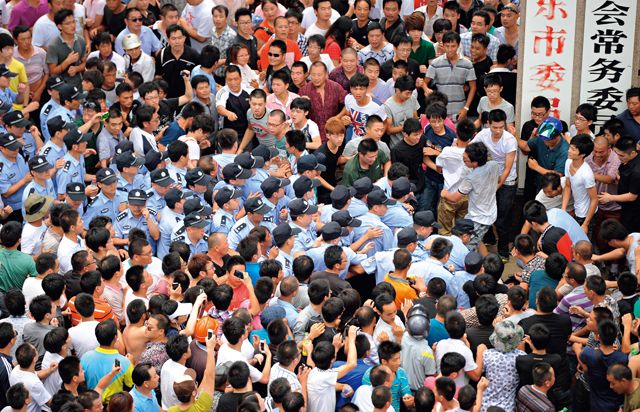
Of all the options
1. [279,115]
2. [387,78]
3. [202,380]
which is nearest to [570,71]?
[387,78]

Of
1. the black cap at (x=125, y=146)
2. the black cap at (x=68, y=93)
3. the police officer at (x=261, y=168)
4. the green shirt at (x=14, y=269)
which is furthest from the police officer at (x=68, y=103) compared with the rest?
the green shirt at (x=14, y=269)

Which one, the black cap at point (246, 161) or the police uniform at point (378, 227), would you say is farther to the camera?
the black cap at point (246, 161)

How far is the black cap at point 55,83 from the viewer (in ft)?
42.2

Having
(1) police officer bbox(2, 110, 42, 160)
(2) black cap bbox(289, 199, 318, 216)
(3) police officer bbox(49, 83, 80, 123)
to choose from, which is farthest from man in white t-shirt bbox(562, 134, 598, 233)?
(1) police officer bbox(2, 110, 42, 160)

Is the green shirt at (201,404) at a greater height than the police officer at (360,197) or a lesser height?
lesser

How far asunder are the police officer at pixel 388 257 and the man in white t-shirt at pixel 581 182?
2207 millimetres

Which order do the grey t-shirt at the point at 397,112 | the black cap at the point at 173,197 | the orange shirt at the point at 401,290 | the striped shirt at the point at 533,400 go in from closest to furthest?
1. the striped shirt at the point at 533,400
2. the orange shirt at the point at 401,290
3. the black cap at the point at 173,197
4. the grey t-shirt at the point at 397,112

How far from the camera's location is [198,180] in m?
11.4

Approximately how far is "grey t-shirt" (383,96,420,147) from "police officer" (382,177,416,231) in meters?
1.83

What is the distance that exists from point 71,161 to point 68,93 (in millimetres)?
1279

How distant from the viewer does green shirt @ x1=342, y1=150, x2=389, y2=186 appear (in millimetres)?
12430

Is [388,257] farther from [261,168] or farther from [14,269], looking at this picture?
[14,269]

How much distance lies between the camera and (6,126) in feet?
40.5

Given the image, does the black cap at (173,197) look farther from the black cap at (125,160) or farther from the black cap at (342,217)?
the black cap at (342,217)
